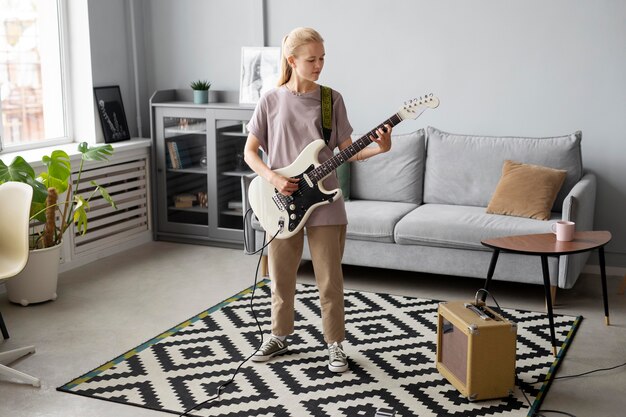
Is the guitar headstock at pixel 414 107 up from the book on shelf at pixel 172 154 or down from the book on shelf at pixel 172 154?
up

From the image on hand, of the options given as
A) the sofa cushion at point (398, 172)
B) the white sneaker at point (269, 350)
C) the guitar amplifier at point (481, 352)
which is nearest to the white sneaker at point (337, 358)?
the white sneaker at point (269, 350)

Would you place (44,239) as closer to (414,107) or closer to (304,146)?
(304,146)

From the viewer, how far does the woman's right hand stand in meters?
3.12

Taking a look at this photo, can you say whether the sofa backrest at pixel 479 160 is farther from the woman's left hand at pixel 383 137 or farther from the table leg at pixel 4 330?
the table leg at pixel 4 330

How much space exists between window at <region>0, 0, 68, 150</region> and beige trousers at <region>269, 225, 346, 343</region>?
7.97 ft

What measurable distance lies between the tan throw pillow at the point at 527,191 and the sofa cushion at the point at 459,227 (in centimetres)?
6

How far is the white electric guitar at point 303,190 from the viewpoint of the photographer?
306 cm

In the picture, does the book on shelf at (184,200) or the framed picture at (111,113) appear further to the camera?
the book on shelf at (184,200)

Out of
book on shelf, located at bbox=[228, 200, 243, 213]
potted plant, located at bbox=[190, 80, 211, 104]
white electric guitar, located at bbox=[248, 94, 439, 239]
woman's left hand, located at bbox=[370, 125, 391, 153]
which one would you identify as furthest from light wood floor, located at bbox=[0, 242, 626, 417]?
woman's left hand, located at bbox=[370, 125, 391, 153]

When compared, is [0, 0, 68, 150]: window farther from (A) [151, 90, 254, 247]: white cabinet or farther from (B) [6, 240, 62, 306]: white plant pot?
(B) [6, 240, 62, 306]: white plant pot

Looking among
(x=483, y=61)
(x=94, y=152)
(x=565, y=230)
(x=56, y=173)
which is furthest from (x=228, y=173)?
(x=565, y=230)

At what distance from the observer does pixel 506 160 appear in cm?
462

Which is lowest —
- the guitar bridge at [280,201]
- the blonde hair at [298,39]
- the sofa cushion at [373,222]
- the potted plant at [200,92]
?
the sofa cushion at [373,222]

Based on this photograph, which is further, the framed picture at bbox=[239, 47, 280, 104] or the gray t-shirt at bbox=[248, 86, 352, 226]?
the framed picture at bbox=[239, 47, 280, 104]
